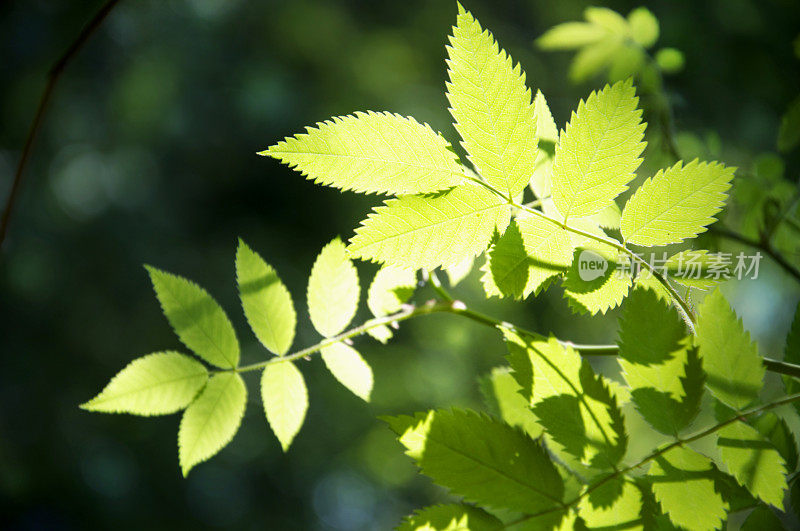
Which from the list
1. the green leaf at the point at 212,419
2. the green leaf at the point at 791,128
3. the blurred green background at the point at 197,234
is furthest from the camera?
the blurred green background at the point at 197,234

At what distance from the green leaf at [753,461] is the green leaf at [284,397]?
1.06 ft

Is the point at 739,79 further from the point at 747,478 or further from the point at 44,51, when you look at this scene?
the point at 44,51

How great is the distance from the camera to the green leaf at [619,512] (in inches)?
14.2

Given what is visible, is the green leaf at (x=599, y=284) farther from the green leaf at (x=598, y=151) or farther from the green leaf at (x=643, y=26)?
the green leaf at (x=643, y=26)

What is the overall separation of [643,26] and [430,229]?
751 millimetres

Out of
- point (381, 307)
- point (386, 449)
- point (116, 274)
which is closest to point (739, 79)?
point (386, 449)

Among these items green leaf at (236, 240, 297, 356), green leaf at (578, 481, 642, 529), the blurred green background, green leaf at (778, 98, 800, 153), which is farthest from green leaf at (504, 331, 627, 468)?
the blurred green background

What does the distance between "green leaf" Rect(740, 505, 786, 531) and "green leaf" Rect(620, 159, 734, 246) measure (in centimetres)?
20

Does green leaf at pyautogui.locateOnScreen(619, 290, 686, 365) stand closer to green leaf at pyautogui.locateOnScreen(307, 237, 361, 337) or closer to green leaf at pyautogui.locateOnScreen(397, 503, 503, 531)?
green leaf at pyautogui.locateOnScreen(397, 503, 503, 531)

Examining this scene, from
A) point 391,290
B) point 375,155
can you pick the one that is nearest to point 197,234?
point 391,290

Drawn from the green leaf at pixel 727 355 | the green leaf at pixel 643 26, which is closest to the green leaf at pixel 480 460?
the green leaf at pixel 727 355

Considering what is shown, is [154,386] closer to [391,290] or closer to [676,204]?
[391,290]

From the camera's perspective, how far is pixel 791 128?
0.71m

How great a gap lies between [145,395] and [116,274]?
Result: 3.35 metres
